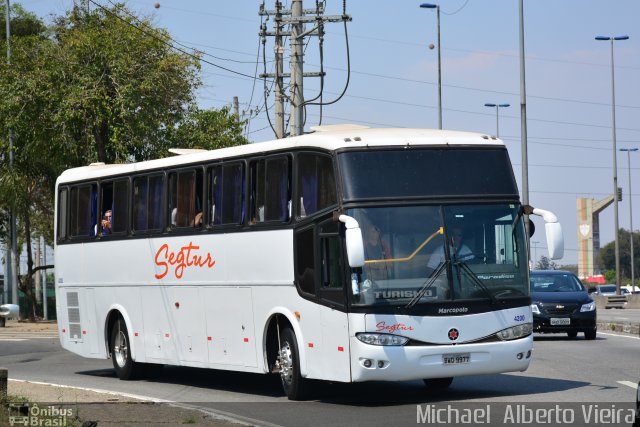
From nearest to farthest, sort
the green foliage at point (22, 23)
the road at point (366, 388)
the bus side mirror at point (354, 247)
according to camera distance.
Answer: the bus side mirror at point (354, 247)
the road at point (366, 388)
the green foliage at point (22, 23)

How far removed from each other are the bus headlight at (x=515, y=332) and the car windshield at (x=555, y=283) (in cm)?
1427

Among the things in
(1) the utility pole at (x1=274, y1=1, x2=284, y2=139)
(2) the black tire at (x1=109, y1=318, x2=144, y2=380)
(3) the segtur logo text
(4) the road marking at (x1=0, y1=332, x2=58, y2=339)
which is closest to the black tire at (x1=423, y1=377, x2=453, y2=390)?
(3) the segtur logo text

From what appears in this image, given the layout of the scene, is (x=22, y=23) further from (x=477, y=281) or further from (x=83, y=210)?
(x=477, y=281)

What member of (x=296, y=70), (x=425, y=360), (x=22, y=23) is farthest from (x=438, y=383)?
(x=22, y=23)

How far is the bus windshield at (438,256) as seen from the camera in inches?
598

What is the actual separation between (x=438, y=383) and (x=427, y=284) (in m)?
2.60

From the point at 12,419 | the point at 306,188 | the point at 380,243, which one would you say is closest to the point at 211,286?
the point at 306,188

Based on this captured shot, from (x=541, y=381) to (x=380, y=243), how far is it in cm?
413

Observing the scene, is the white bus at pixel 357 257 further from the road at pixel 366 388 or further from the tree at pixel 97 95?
the tree at pixel 97 95

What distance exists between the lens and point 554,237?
52.2 ft

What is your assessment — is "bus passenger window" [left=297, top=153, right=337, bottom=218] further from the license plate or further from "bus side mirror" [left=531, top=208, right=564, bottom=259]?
"bus side mirror" [left=531, top=208, right=564, bottom=259]

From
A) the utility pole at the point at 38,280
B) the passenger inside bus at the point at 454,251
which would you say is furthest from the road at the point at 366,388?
the utility pole at the point at 38,280

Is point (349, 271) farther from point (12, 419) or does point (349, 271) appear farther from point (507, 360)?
point (12, 419)

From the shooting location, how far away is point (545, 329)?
95.4 ft
